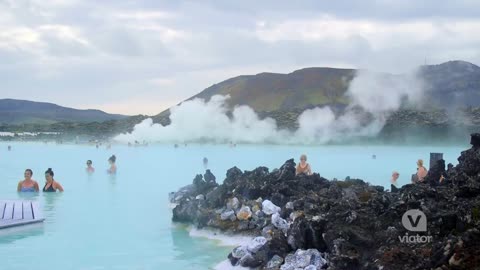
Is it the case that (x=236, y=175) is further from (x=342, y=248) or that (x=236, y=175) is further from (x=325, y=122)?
(x=325, y=122)

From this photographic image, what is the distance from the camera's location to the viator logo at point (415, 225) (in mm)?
6522

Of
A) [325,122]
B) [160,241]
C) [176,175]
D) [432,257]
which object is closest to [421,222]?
[432,257]

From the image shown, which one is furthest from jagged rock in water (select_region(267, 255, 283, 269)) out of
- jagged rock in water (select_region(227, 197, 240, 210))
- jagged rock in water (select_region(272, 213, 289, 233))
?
jagged rock in water (select_region(227, 197, 240, 210))

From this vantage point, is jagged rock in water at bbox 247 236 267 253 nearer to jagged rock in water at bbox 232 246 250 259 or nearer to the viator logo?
jagged rock in water at bbox 232 246 250 259

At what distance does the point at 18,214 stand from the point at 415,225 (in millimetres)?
7782

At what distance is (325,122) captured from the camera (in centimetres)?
6956

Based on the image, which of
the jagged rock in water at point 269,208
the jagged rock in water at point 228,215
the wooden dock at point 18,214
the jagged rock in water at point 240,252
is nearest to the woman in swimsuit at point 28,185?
the wooden dock at point 18,214

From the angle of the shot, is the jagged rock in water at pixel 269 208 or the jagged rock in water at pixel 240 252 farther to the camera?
the jagged rock in water at pixel 269 208

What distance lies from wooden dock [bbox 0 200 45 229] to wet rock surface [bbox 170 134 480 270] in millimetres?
2994

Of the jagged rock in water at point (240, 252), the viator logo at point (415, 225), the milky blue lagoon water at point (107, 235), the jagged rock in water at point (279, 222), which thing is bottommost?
the milky blue lagoon water at point (107, 235)

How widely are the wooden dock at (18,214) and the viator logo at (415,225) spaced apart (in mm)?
6750

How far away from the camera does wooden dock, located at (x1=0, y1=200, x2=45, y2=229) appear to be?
11.0 meters

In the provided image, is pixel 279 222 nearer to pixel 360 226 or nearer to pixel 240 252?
pixel 240 252

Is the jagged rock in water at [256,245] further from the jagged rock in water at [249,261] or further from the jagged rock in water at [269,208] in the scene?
the jagged rock in water at [269,208]
